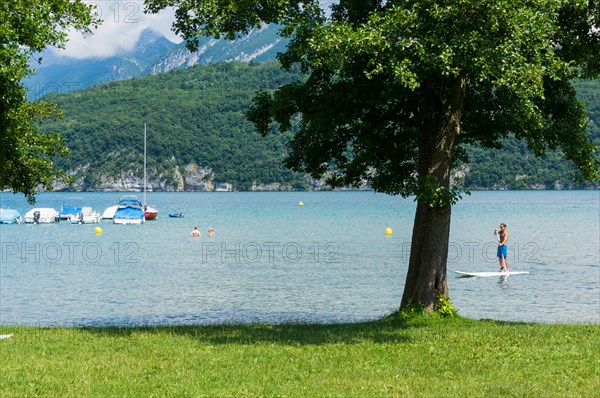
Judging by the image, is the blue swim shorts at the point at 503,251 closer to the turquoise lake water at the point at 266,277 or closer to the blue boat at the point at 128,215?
the turquoise lake water at the point at 266,277

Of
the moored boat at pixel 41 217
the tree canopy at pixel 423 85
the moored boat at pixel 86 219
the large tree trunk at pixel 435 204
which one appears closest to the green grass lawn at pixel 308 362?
the large tree trunk at pixel 435 204

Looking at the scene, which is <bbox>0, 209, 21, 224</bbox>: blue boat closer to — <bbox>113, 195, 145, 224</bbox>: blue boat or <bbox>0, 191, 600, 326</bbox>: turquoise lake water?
<bbox>113, 195, 145, 224</bbox>: blue boat

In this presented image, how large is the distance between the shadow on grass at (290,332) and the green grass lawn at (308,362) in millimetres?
26

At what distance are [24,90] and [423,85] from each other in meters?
9.00

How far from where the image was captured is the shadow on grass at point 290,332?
1519 centimetres

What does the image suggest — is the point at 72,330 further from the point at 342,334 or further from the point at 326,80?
the point at 326,80

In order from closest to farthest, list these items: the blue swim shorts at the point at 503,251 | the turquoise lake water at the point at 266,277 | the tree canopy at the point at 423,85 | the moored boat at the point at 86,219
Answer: the tree canopy at the point at 423,85, the turquoise lake water at the point at 266,277, the blue swim shorts at the point at 503,251, the moored boat at the point at 86,219

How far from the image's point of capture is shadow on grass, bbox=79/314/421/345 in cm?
1519

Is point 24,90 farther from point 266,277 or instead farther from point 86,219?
point 86,219

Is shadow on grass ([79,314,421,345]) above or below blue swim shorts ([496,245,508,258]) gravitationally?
above

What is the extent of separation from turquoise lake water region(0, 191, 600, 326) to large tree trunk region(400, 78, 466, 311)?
7850 millimetres

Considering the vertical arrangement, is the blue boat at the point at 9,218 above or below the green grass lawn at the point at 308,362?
below

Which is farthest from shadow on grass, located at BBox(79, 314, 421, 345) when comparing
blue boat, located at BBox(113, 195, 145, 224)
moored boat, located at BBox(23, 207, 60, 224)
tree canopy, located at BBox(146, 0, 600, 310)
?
moored boat, located at BBox(23, 207, 60, 224)

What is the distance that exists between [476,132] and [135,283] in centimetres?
2368
